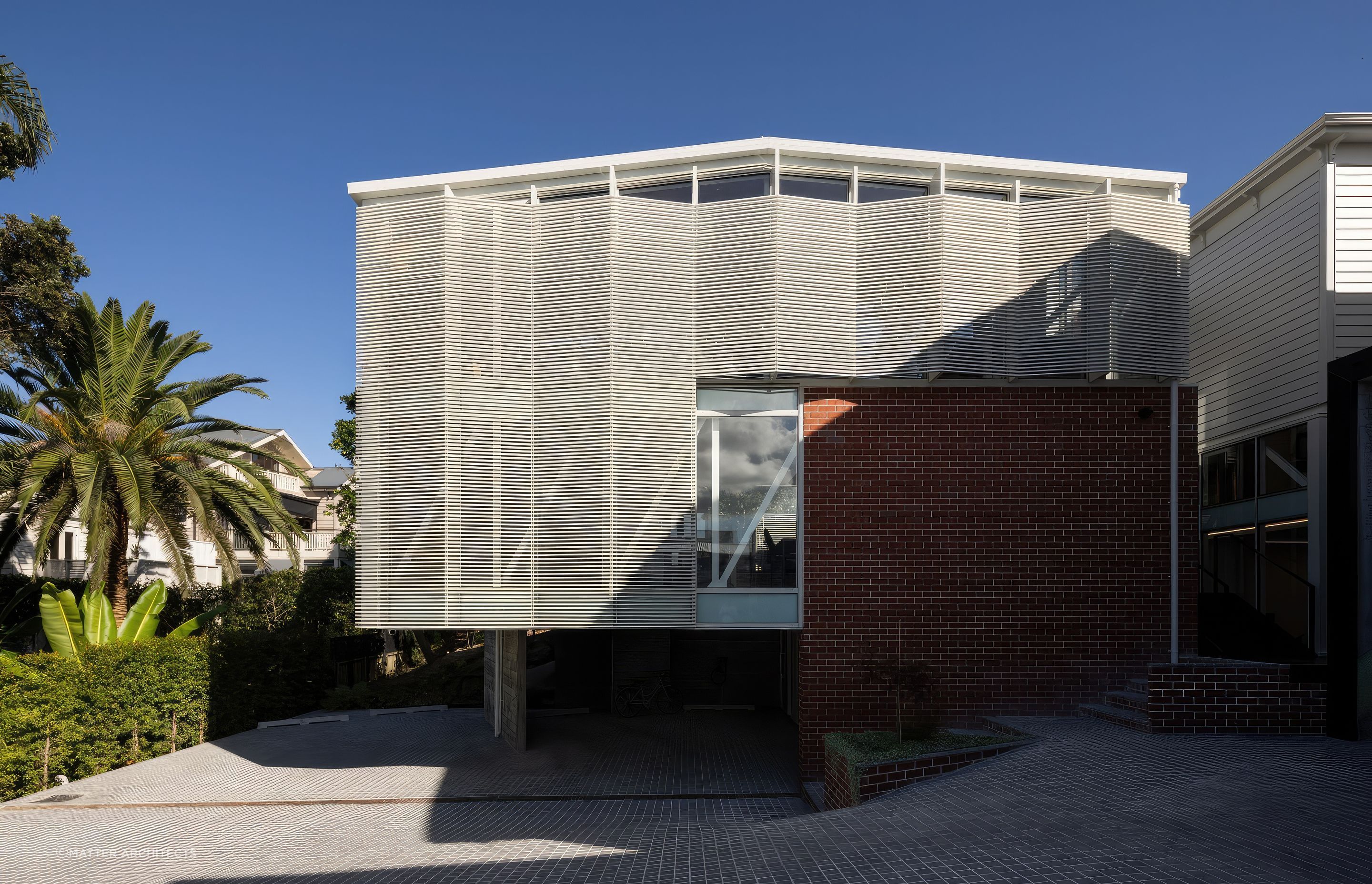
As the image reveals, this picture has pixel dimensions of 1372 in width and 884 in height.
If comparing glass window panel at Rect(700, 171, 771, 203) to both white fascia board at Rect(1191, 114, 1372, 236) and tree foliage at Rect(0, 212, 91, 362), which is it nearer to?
white fascia board at Rect(1191, 114, 1372, 236)

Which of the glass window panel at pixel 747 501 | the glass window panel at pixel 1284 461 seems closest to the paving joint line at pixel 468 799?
the glass window panel at pixel 747 501

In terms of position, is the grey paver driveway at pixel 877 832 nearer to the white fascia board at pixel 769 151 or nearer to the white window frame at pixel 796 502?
the white window frame at pixel 796 502

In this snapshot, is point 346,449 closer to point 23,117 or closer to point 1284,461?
point 23,117

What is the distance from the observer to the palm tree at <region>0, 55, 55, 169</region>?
58.4ft

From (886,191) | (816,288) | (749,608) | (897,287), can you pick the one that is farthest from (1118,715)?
(886,191)

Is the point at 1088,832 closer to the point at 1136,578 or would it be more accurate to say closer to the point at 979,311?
the point at 1136,578

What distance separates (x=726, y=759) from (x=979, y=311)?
297 inches

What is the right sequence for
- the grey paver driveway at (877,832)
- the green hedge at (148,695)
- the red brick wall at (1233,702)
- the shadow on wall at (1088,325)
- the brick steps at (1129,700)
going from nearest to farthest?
the grey paver driveway at (877,832) < the red brick wall at (1233,702) < the brick steps at (1129,700) < the shadow on wall at (1088,325) < the green hedge at (148,695)

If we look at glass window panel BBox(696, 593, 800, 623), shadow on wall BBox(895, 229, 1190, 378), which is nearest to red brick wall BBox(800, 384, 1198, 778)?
glass window panel BBox(696, 593, 800, 623)

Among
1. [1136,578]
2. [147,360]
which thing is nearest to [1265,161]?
[1136,578]

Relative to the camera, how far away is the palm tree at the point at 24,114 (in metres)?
17.8

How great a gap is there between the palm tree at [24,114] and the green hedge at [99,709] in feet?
37.0

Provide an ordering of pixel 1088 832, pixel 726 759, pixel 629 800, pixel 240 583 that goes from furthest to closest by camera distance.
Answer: pixel 240 583
pixel 726 759
pixel 629 800
pixel 1088 832

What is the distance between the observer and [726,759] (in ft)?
42.8
